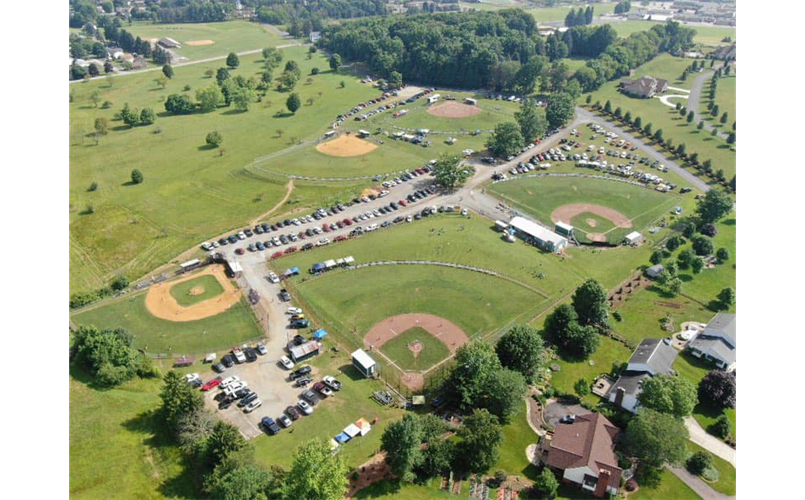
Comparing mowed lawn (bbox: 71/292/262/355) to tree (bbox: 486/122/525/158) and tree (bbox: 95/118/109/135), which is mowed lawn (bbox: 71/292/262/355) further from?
tree (bbox: 95/118/109/135)

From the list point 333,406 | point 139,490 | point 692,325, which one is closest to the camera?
point 139,490

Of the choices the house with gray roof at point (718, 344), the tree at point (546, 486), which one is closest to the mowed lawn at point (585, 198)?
the house with gray roof at point (718, 344)

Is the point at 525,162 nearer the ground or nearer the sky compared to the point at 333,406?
nearer the sky

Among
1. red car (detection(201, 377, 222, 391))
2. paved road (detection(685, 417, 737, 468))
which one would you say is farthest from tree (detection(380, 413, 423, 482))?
paved road (detection(685, 417, 737, 468))

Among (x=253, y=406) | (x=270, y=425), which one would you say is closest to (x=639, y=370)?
(x=270, y=425)
